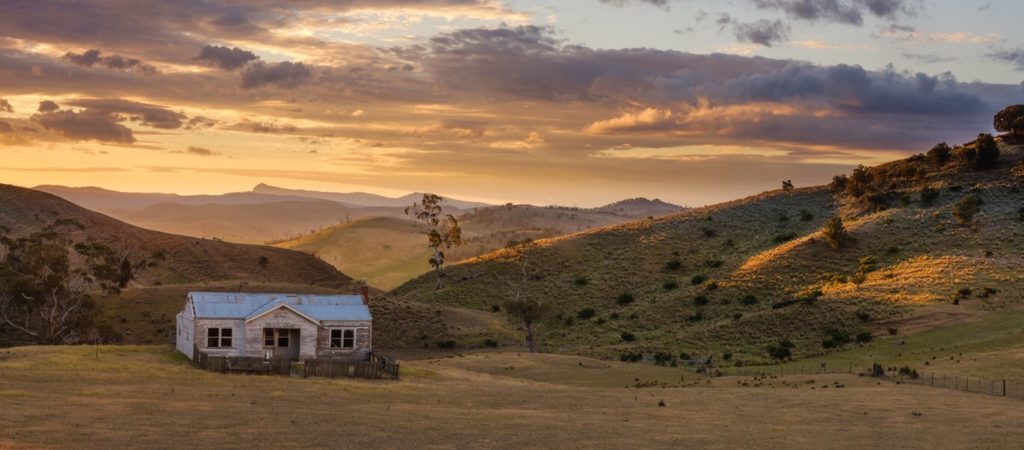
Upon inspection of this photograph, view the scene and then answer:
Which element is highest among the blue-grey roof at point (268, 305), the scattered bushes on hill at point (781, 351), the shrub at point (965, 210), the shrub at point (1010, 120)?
the shrub at point (1010, 120)

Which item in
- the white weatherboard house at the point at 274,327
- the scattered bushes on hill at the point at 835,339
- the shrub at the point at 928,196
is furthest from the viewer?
the shrub at the point at 928,196

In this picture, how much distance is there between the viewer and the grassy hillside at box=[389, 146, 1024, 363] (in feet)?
267

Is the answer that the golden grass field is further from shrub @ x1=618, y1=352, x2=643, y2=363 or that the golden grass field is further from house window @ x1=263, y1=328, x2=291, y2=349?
shrub @ x1=618, y1=352, x2=643, y2=363

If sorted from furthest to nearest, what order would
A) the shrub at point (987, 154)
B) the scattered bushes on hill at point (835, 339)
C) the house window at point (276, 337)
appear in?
the shrub at point (987, 154)
the scattered bushes on hill at point (835, 339)
the house window at point (276, 337)

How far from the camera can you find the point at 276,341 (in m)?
59.1

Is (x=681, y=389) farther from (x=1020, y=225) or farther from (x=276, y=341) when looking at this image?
(x=1020, y=225)

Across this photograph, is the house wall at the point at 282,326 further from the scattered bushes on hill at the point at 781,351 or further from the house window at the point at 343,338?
the scattered bushes on hill at the point at 781,351

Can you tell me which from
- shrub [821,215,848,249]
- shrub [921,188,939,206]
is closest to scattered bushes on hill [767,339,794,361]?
shrub [821,215,848,249]

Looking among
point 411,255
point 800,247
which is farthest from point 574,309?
point 411,255

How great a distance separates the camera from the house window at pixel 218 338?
57250mm

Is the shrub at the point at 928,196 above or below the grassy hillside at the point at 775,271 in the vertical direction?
above

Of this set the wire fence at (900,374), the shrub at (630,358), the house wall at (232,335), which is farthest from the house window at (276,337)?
the wire fence at (900,374)

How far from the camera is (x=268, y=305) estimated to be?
2324 inches

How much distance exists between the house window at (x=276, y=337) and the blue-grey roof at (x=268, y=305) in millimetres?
1404
